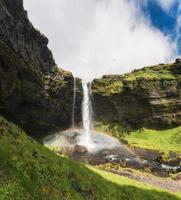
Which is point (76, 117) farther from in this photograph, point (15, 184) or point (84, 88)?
point (15, 184)

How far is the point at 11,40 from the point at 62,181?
235 ft

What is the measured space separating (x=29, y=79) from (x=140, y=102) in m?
66.4

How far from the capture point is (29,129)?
124 meters

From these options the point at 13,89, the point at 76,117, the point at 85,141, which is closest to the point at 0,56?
the point at 13,89

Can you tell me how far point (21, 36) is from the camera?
4001 inches

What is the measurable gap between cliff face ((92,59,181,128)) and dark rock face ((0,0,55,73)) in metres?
42.9

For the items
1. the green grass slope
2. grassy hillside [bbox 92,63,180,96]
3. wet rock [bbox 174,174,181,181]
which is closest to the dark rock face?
grassy hillside [bbox 92,63,180,96]

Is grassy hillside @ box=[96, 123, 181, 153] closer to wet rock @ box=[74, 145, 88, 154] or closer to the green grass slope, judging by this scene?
wet rock @ box=[74, 145, 88, 154]

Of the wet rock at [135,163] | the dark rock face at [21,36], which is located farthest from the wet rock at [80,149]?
the dark rock face at [21,36]

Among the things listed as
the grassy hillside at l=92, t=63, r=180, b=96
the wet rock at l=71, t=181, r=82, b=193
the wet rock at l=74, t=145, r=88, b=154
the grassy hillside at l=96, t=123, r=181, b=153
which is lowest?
the wet rock at l=71, t=181, r=82, b=193

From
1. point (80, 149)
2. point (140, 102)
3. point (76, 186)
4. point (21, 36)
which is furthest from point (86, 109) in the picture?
point (76, 186)

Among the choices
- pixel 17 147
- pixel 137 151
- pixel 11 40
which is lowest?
pixel 17 147

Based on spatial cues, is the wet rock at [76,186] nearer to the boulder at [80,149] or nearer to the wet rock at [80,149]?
the wet rock at [80,149]

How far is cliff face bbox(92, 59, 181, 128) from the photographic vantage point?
157m
